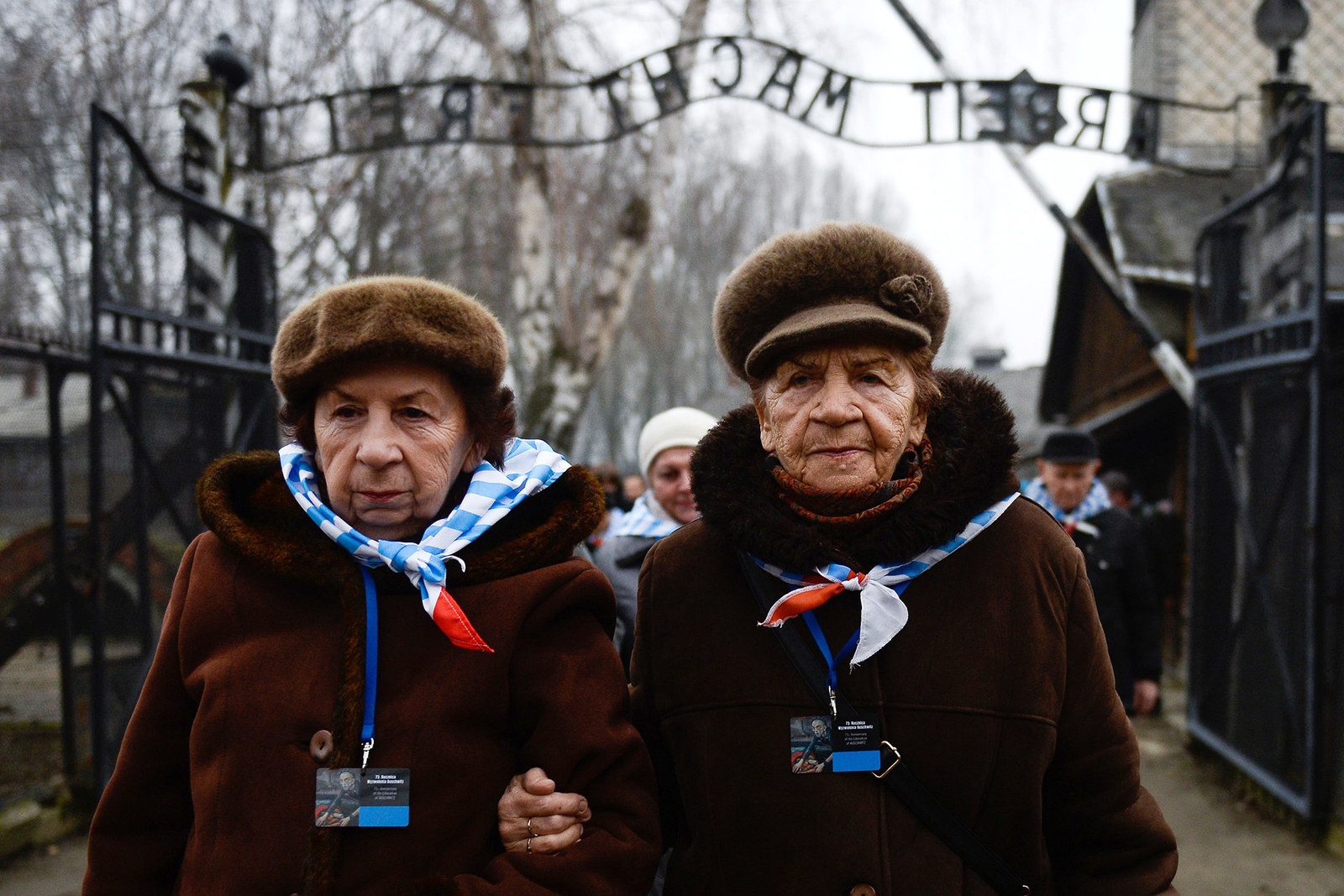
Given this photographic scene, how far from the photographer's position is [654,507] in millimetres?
3748

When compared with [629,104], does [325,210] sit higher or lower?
higher

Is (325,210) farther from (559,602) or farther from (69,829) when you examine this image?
(559,602)

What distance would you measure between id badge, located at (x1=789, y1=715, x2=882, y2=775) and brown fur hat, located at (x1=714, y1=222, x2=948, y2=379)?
0.62 m

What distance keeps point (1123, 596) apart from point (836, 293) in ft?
13.5

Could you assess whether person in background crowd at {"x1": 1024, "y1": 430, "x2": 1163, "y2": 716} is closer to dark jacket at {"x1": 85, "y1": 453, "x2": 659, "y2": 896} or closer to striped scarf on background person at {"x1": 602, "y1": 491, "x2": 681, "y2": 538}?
striped scarf on background person at {"x1": 602, "y1": 491, "x2": 681, "y2": 538}

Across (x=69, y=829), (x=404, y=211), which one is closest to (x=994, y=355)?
(x=404, y=211)

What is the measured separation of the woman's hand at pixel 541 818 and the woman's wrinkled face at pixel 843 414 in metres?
0.67

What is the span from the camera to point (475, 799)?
5.03ft

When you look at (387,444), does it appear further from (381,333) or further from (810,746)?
(810,746)

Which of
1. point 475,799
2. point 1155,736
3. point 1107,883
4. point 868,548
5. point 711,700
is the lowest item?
point 1155,736

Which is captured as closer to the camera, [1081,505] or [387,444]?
[387,444]

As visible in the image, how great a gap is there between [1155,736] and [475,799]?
266 inches

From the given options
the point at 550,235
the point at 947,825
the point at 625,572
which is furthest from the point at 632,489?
the point at 947,825

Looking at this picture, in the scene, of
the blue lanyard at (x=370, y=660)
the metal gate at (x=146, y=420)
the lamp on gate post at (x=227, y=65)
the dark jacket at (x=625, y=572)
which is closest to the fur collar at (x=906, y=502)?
the blue lanyard at (x=370, y=660)
